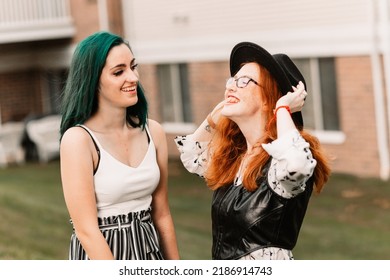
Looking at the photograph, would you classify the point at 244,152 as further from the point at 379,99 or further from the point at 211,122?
the point at 379,99

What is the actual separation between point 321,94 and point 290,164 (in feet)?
35.5

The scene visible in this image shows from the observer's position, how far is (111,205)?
11.2 feet

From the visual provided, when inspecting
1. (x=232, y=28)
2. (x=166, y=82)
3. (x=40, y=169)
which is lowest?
(x=40, y=169)

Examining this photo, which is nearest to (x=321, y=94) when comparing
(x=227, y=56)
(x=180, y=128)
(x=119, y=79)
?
(x=227, y=56)

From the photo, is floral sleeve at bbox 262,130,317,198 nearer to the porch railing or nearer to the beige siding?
the beige siding

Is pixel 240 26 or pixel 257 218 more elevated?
pixel 257 218

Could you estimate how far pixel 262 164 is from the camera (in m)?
3.18

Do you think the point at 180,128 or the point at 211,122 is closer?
the point at 211,122

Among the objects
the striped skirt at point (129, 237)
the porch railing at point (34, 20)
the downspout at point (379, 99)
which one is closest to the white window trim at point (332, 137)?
the downspout at point (379, 99)

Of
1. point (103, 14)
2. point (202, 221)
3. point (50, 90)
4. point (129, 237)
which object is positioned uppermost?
point (129, 237)

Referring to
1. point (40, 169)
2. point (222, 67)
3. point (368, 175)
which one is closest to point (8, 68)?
point (40, 169)

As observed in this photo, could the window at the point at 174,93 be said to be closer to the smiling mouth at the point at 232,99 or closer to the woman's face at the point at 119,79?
the woman's face at the point at 119,79

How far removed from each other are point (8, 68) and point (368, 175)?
1065cm
